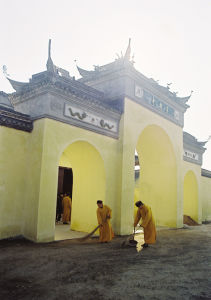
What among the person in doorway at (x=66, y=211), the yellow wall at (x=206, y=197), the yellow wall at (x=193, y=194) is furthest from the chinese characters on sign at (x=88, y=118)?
the yellow wall at (x=206, y=197)

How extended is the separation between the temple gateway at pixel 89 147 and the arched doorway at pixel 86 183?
0.03 metres

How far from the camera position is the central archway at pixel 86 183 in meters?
8.40

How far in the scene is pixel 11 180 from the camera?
6.70m

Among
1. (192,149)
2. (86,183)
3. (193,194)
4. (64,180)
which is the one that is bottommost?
(193,194)

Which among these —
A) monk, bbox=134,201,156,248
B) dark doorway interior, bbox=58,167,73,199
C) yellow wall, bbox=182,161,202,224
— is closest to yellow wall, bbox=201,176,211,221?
yellow wall, bbox=182,161,202,224

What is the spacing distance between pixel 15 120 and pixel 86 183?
3.19 m

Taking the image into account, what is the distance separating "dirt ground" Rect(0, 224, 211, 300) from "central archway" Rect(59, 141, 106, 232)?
6.34 ft

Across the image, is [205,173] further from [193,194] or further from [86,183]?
[86,183]

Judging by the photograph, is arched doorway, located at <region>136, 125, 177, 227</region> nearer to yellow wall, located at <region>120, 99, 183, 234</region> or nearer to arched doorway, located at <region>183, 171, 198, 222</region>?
yellow wall, located at <region>120, 99, 183, 234</region>

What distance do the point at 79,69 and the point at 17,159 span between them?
5447 millimetres

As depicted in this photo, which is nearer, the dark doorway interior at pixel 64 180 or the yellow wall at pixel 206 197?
the dark doorway interior at pixel 64 180

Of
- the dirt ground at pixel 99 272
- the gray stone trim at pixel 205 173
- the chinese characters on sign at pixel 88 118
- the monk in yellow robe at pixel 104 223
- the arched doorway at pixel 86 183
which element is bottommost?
the dirt ground at pixel 99 272

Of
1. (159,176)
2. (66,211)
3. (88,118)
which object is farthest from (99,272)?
(159,176)

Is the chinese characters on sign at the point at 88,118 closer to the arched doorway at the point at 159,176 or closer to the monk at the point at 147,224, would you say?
the monk at the point at 147,224
